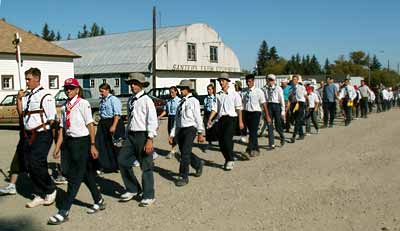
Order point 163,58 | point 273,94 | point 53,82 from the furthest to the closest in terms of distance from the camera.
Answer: point 163,58
point 53,82
point 273,94

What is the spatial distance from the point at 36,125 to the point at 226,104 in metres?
3.57

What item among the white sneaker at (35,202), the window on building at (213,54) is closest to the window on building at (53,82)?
the window on building at (213,54)

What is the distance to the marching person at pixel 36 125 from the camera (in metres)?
6.24

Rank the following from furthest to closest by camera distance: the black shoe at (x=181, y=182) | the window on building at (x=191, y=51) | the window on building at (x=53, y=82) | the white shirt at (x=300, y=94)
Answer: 1. the window on building at (x=191, y=51)
2. the window on building at (x=53, y=82)
3. the white shirt at (x=300, y=94)
4. the black shoe at (x=181, y=182)

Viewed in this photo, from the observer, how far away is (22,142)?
6.74m

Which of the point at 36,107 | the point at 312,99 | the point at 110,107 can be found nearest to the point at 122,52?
the point at 312,99

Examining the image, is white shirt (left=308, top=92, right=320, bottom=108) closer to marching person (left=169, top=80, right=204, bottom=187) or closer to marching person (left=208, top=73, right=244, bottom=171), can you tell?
marching person (left=208, top=73, right=244, bottom=171)

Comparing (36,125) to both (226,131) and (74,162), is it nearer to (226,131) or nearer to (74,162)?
(74,162)

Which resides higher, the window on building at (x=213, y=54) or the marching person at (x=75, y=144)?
the window on building at (x=213, y=54)

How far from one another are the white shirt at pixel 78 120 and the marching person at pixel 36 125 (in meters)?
0.46

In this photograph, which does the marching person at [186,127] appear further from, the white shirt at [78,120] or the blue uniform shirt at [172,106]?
the blue uniform shirt at [172,106]

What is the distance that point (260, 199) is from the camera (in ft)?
21.5

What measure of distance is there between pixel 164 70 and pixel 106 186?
32773 mm

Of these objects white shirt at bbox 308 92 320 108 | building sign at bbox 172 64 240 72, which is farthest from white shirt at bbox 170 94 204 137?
building sign at bbox 172 64 240 72
